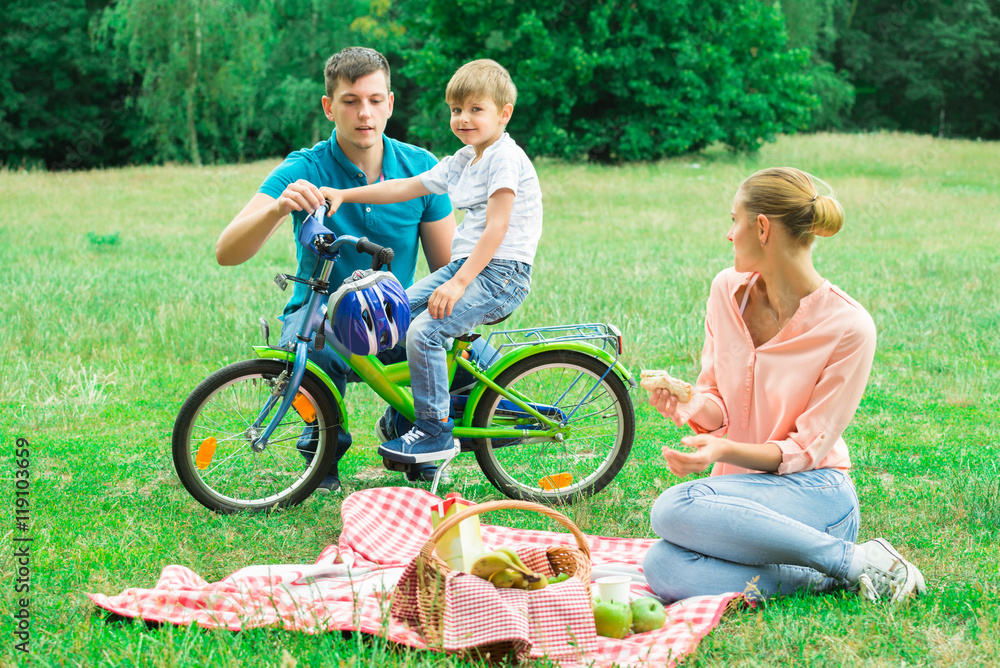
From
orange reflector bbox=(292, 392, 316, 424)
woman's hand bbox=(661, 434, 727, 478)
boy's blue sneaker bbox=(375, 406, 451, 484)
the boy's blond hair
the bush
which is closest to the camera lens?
woman's hand bbox=(661, 434, 727, 478)

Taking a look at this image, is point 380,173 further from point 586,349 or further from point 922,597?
point 922,597

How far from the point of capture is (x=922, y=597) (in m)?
2.95

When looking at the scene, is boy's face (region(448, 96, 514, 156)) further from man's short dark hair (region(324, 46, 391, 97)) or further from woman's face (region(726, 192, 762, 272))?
woman's face (region(726, 192, 762, 272))

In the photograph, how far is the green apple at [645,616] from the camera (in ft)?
9.14

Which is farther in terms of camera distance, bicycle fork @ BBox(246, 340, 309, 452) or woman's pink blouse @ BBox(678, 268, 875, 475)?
bicycle fork @ BBox(246, 340, 309, 452)

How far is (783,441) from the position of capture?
9.66ft

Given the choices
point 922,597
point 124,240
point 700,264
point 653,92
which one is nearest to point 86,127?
point 653,92

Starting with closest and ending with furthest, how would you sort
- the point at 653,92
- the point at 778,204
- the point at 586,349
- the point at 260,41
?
the point at 778,204 < the point at 586,349 < the point at 653,92 < the point at 260,41

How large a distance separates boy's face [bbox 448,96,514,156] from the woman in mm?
1182

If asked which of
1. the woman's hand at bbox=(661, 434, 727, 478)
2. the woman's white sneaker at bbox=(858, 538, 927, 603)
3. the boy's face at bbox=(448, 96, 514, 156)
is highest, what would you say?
the boy's face at bbox=(448, 96, 514, 156)

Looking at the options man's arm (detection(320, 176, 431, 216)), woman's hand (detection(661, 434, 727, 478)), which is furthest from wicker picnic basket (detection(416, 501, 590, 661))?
man's arm (detection(320, 176, 431, 216))

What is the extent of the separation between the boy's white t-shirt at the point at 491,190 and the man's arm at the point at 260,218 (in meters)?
0.60

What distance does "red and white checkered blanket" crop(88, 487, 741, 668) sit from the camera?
8.59ft

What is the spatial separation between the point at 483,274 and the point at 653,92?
24013 mm
